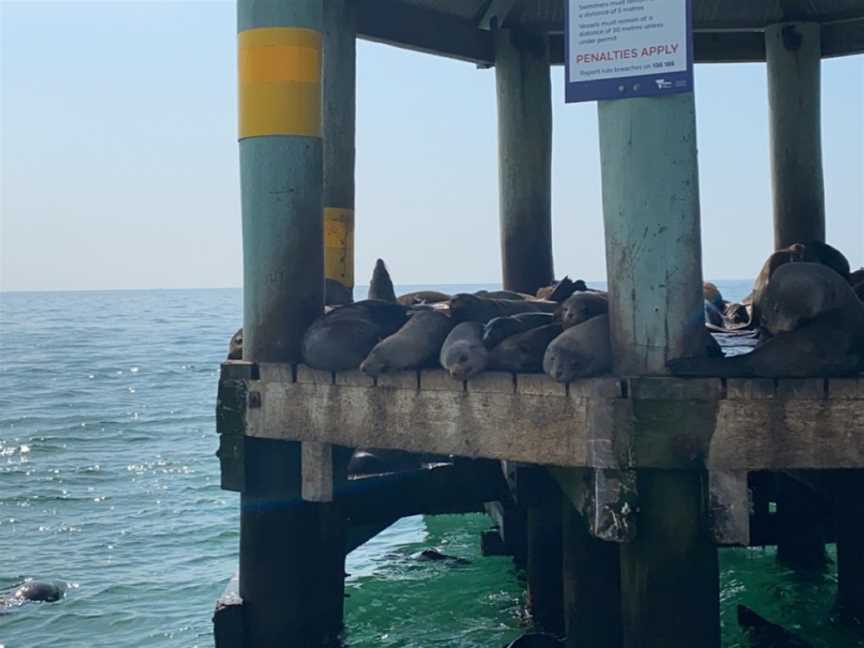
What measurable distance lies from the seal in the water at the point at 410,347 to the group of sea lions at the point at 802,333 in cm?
231

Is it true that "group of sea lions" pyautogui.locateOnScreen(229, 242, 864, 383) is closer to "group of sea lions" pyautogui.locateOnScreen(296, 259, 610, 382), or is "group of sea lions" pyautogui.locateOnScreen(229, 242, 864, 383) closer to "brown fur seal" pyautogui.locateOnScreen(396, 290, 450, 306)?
"group of sea lions" pyautogui.locateOnScreen(296, 259, 610, 382)

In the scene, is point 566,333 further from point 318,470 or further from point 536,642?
point 536,642

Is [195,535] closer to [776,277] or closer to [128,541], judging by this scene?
[128,541]

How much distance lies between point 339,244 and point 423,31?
13.6 feet

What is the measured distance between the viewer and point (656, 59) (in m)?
8.43

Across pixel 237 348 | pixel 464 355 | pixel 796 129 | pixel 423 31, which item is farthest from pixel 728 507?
pixel 796 129

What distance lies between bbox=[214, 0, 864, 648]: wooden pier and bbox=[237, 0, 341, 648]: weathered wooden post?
0.06ft

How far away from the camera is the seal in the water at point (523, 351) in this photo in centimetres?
922

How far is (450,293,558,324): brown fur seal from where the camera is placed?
10781mm

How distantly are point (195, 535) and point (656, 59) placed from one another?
14.3m

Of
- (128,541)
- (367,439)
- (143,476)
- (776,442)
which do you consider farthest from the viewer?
(143,476)

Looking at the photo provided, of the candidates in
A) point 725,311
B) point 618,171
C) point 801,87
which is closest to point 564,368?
point 618,171

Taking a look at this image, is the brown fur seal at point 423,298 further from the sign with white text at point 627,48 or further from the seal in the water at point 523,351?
the sign with white text at point 627,48

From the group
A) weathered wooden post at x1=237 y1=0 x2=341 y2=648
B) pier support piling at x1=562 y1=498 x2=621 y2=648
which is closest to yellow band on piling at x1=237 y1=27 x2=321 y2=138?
weathered wooden post at x1=237 y1=0 x2=341 y2=648
